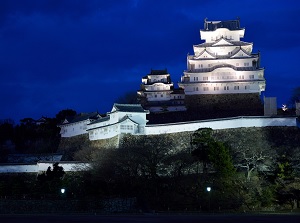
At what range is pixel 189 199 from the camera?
34.5m

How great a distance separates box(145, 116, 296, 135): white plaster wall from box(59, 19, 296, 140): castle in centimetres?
8

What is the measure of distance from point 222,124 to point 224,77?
12.8 meters

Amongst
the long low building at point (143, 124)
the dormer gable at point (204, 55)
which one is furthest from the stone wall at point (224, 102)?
the long low building at point (143, 124)

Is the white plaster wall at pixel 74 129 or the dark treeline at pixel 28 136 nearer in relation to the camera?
the white plaster wall at pixel 74 129

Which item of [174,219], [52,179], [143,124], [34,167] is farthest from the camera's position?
[143,124]

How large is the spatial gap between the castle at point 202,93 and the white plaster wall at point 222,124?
0.08 meters

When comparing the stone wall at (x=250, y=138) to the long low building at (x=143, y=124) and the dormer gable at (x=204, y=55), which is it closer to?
the long low building at (x=143, y=124)

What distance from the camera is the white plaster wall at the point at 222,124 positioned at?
42.5 m

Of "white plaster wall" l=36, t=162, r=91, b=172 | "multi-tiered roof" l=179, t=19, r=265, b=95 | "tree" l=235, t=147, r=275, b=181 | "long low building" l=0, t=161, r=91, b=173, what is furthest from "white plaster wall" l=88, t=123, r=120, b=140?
"multi-tiered roof" l=179, t=19, r=265, b=95

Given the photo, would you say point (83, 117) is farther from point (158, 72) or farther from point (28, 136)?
point (158, 72)

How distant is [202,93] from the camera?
5516 centimetres

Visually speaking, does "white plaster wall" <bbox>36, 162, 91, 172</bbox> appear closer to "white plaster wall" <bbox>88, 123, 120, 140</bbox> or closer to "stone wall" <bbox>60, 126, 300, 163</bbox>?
"stone wall" <bbox>60, 126, 300, 163</bbox>

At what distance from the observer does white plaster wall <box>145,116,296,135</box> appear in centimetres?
4250

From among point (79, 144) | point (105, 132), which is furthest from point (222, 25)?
point (79, 144)
